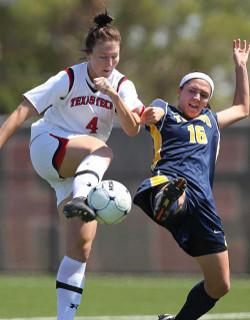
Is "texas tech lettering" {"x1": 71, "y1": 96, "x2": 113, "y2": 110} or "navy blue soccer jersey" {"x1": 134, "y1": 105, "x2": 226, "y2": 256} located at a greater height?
"texas tech lettering" {"x1": 71, "y1": 96, "x2": 113, "y2": 110}

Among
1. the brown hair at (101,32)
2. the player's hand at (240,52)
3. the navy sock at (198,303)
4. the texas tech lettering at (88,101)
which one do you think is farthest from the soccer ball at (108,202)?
the player's hand at (240,52)

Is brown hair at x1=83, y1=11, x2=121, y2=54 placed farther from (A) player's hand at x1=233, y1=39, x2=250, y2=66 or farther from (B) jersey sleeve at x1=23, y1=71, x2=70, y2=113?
(A) player's hand at x1=233, y1=39, x2=250, y2=66

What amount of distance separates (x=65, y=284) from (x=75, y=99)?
1.32 m

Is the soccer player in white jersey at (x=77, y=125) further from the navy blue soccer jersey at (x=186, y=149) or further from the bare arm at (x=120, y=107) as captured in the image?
the navy blue soccer jersey at (x=186, y=149)

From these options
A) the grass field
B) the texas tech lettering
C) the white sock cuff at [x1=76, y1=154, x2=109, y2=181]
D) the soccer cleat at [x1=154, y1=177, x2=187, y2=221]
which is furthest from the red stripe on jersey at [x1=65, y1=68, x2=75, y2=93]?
the grass field

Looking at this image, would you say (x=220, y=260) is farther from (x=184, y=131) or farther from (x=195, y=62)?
(x=195, y=62)

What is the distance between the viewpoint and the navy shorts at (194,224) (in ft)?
24.8

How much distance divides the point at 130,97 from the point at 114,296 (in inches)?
165

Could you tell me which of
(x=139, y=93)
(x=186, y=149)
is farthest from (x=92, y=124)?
(x=139, y=93)

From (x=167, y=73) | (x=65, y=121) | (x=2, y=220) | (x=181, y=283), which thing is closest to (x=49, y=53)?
(x=167, y=73)

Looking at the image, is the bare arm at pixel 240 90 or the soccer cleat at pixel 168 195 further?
the bare arm at pixel 240 90

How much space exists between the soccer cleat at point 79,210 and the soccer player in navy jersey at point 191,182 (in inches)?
17.4

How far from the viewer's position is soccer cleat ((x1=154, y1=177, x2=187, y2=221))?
23.9 ft

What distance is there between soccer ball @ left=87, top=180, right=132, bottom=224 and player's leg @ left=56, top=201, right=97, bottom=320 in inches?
15.5
